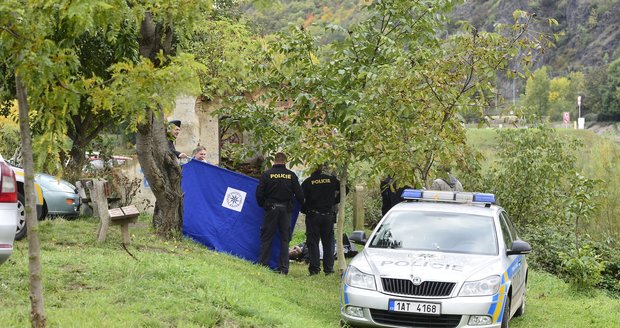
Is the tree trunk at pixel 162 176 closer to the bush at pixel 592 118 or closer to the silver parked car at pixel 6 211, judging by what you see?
the silver parked car at pixel 6 211

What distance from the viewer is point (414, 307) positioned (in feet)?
28.8

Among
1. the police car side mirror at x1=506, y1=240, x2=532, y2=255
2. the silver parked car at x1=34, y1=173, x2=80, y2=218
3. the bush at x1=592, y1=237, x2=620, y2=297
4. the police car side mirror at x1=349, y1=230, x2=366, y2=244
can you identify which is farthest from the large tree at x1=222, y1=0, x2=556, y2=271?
the bush at x1=592, y1=237, x2=620, y2=297

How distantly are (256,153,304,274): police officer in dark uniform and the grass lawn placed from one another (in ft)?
1.47

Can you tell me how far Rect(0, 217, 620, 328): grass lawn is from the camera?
7.70m

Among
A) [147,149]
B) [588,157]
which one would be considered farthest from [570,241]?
[147,149]

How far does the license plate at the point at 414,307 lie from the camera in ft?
28.6

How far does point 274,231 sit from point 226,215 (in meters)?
0.97

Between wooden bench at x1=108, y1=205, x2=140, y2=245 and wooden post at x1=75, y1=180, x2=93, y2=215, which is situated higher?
wooden bench at x1=108, y1=205, x2=140, y2=245

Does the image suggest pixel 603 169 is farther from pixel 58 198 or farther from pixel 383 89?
pixel 58 198

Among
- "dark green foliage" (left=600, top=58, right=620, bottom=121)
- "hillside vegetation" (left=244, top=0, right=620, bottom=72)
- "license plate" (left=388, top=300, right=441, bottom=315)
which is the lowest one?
"license plate" (left=388, top=300, right=441, bottom=315)

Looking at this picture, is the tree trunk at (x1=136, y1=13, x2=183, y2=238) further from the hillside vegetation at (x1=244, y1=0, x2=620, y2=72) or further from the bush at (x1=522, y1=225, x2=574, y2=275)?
the hillside vegetation at (x1=244, y1=0, x2=620, y2=72)

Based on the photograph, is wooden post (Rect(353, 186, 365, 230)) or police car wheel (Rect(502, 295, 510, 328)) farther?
wooden post (Rect(353, 186, 365, 230))

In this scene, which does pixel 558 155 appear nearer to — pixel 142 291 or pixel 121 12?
pixel 142 291

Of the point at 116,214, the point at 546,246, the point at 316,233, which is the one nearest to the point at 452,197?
the point at 316,233
